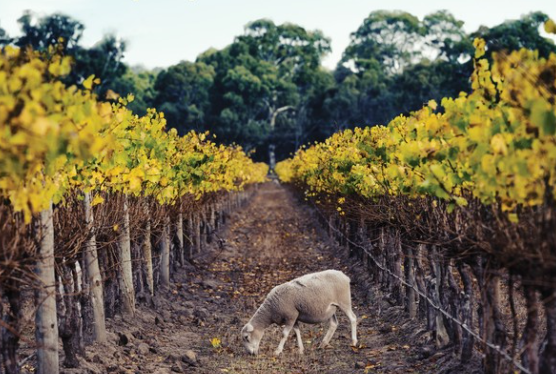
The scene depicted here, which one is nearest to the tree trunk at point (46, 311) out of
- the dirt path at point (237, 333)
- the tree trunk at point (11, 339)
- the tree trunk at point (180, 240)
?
the tree trunk at point (11, 339)

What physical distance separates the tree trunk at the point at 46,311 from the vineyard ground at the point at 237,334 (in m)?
0.92

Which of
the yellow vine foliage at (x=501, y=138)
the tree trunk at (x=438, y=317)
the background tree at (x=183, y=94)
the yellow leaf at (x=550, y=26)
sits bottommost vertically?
the tree trunk at (x=438, y=317)

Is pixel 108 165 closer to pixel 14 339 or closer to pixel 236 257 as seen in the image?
pixel 14 339

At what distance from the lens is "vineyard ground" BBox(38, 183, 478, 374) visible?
9.40m

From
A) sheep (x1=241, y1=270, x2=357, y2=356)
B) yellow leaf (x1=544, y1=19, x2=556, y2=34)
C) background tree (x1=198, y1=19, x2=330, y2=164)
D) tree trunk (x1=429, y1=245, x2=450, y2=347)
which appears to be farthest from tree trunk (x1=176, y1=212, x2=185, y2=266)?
background tree (x1=198, y1=19, x2=330, y2=164)

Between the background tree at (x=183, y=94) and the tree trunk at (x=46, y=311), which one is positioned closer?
the tree trunk at (x=46, y=311)

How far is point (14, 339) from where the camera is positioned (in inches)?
252

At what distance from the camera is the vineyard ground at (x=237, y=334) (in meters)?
9.40

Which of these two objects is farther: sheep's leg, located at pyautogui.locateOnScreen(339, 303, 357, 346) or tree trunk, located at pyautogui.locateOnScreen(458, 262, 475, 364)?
sheep's leg, located at pyautogui.locateOnScreen(339, 303, 357, 346)

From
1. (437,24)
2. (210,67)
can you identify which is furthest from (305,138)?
(437,24)

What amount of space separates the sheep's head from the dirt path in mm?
175

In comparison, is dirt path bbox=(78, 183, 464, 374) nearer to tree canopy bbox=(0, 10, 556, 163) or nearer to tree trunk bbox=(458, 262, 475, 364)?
tree trunk bbox=(458, 262, 475, 364)

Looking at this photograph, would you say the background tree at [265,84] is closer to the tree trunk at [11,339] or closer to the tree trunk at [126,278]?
the tree trunk at [126,278]

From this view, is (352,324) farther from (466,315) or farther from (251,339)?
(466,315)
